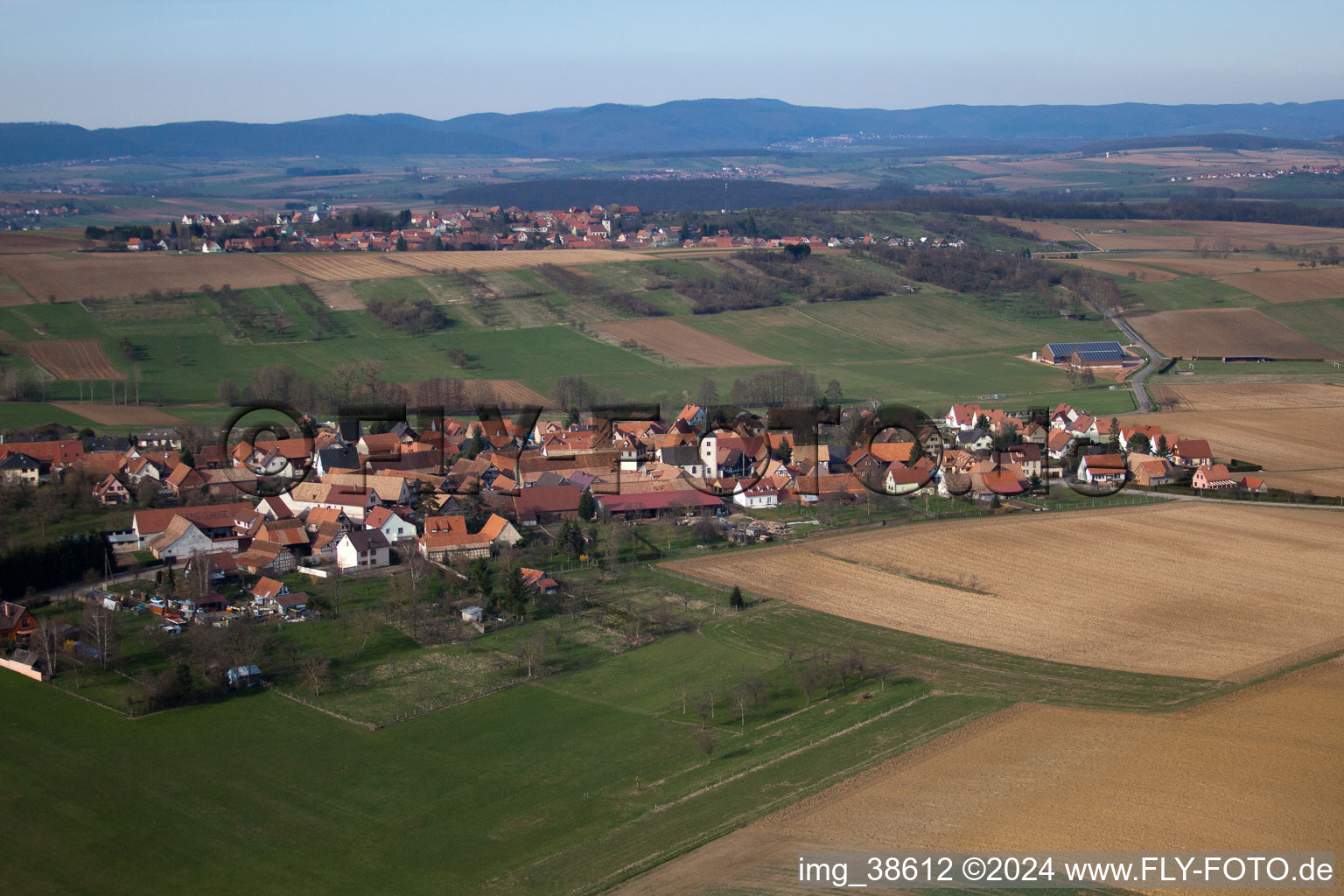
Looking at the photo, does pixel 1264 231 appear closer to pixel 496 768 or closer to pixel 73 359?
pixel 73 359

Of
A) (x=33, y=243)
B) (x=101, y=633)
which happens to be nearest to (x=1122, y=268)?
(x=33, y=243)

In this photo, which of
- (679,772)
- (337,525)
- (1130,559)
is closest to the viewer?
(679,772)

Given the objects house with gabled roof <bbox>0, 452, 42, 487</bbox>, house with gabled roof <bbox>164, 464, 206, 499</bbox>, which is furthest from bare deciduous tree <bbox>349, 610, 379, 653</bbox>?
house with gabled roof <bbox>0, 452, 42, 487</bbox>

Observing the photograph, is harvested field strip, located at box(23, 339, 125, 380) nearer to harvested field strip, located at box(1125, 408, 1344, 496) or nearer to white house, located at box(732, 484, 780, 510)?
white house, located at box(732, 484, 780, 510)

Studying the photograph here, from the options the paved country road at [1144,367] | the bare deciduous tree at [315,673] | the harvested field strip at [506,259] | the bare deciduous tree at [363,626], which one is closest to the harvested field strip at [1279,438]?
the paved country road at [1144,367]

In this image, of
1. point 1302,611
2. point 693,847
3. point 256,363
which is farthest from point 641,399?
point 693,847

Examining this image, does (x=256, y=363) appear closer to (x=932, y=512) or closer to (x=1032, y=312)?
(x=932, y=512)

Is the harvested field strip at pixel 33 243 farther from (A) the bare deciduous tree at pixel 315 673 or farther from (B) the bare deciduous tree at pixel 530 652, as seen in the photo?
(B) the bare deciduous tree at pixel 530 652
